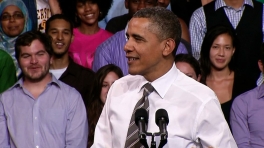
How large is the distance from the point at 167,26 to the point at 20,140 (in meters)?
1.87

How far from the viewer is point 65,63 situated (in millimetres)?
5711

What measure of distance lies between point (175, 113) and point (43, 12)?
3.64 m

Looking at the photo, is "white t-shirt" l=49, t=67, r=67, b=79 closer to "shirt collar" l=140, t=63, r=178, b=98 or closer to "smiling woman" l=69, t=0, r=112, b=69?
"smiling woman" l=69, t=0, r=112, b=69

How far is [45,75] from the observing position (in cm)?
504

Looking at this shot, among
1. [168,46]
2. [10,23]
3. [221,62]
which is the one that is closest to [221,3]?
[221,62]

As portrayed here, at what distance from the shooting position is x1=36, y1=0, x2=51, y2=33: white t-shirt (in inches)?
258

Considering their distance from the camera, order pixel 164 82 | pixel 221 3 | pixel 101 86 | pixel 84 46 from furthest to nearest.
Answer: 1. pixel 84 46
2. pixel 221 3
3. pixel 101 86
4. pixel 164 82

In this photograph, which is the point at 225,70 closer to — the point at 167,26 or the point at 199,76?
the point at 199,76

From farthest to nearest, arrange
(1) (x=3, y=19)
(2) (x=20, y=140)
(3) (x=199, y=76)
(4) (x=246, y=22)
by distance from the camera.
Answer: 1. (1) (x=3, y=19)
2. (4) (x=246, y=22)
3. (3) (x=199, y=76)
4. (2) (x=20, y=140)

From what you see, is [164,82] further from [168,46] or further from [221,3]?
[221,3]

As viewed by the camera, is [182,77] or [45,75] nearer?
[182,77]

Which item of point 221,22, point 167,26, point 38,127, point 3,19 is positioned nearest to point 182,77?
point 167,26

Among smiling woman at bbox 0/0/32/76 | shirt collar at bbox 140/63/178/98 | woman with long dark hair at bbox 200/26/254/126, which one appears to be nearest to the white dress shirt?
shirt collar at bbox 140/63/178/98

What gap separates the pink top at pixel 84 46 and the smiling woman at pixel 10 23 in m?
0.55
